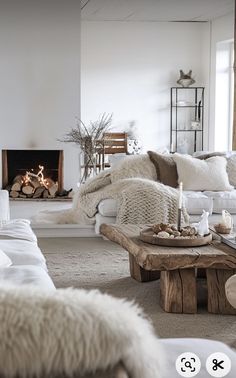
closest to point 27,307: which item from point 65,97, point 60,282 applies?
point 60,282

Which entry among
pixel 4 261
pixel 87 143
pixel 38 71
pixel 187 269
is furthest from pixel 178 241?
pixel 38 71

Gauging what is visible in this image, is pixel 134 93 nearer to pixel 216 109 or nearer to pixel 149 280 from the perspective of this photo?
pixel 216 109

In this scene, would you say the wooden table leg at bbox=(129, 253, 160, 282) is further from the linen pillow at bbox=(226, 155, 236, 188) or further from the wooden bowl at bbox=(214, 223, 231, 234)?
the linen pillow at bbox=(226, 155, 236, 188)

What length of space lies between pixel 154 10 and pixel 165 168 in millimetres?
4369

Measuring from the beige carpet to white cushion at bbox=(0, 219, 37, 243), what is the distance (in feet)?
1.70

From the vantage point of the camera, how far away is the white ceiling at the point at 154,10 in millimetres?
9695

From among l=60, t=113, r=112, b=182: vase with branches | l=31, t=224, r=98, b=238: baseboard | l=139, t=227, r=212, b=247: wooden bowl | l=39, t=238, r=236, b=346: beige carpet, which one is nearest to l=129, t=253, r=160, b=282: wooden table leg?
l=39, t=238, r=236, b=346: beige carpet

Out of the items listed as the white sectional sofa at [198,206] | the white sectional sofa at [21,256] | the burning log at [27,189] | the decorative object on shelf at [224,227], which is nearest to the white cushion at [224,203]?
the white sectional sofa at [198,206]

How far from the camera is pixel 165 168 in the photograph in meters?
6.88

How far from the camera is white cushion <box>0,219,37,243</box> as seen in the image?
4.07 m

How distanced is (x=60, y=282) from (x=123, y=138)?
278 inches

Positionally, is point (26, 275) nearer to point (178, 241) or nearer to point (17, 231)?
point (17, 231)

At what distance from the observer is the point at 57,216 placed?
707 centimetres

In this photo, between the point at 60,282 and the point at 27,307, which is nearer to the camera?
the point at 27,307
